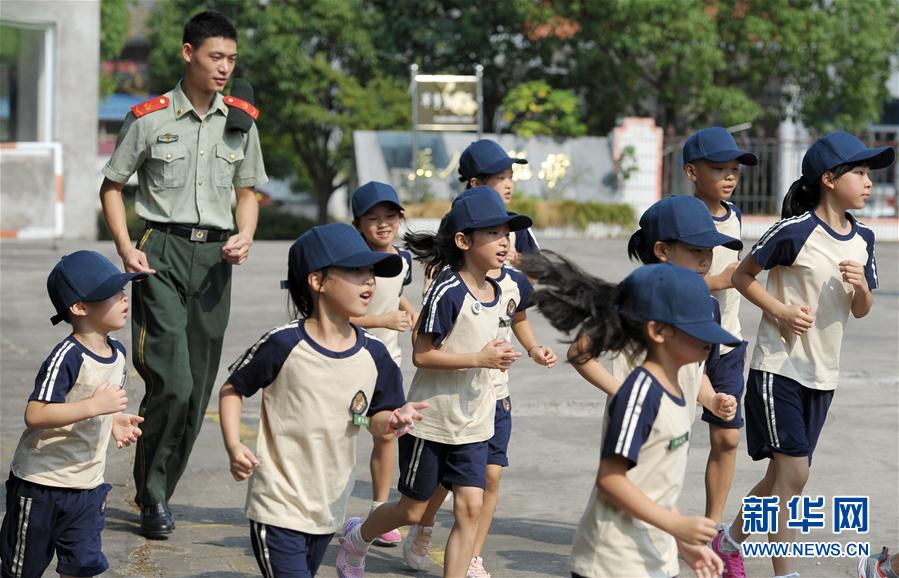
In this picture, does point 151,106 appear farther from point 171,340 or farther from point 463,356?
point 463,356

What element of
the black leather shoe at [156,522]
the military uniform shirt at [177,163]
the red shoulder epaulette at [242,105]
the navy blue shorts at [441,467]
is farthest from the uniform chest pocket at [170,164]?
the navy blue shorts at [441,467]

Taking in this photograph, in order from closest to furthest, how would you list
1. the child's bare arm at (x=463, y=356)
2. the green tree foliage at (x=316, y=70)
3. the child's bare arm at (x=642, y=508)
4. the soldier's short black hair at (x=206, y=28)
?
the child's bare arm at (x=642, y=508) < the child's bare arm at (x=463, y=356) < the soldier's short black hair at (x=206, y=28) < the green tree foliage at (x=316, y=70)

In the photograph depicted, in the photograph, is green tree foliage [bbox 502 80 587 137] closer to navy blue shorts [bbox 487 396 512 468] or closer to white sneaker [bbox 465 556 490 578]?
navy blue shorts [bbox 487 396 512 468]

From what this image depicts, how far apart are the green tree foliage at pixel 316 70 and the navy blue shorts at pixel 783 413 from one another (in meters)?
23.4

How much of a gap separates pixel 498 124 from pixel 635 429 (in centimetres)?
2580

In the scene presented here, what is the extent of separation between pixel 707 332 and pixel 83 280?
2.26 m

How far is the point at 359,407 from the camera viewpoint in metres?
4.55

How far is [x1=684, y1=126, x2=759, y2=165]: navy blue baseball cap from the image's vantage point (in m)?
6.17

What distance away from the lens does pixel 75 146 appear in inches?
891

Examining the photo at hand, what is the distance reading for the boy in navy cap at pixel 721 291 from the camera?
618 centimetres

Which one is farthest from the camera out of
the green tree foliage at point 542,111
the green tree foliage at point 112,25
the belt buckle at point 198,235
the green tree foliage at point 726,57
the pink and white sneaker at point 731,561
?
the green tree foliage at point 112,25

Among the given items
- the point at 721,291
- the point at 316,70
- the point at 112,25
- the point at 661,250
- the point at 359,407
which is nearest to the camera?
the point at 359,407

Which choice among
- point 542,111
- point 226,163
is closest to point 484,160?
point 226,163

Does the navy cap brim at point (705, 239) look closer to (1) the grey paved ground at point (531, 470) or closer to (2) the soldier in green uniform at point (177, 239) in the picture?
(1) the grey paved ground at point (531, 470)
